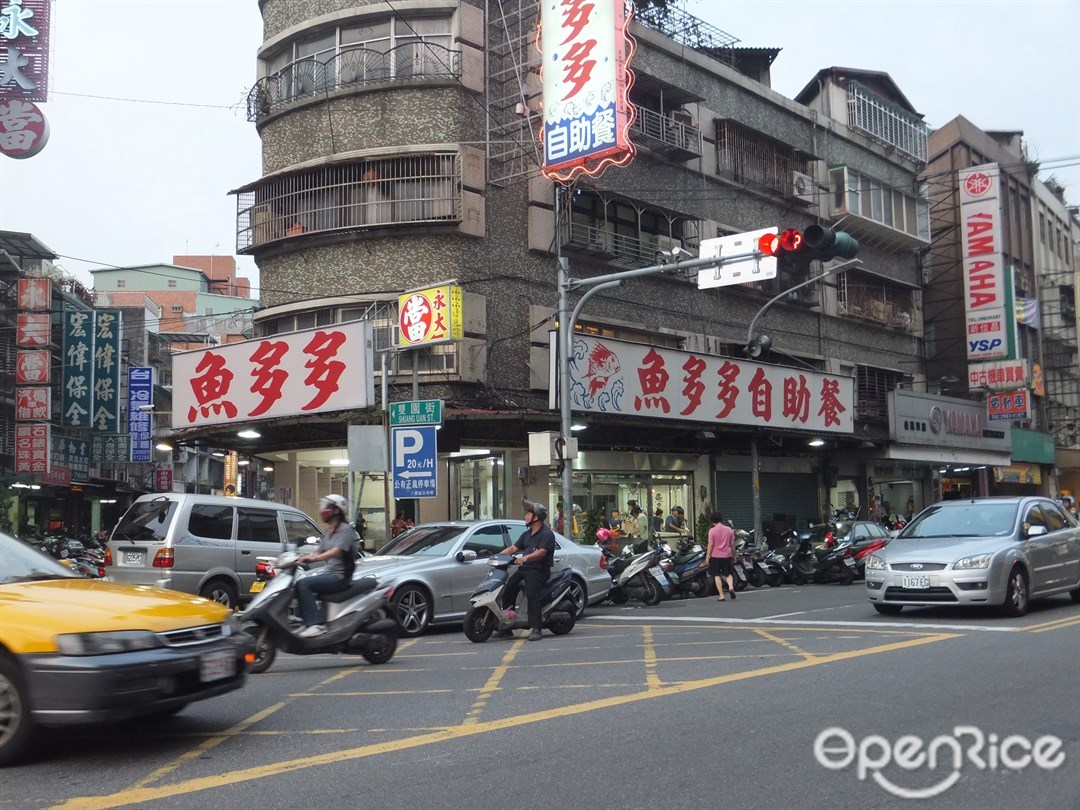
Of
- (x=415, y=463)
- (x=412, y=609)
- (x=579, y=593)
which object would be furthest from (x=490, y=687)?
(x=415, y=463)

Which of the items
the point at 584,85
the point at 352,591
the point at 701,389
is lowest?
the point at 352,591

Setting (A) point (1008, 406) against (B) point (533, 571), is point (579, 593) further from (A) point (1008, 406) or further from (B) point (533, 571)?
(A) point (1008, 406)

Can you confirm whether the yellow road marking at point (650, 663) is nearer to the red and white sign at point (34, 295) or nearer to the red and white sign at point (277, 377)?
the red and white sign at point (277, 377)

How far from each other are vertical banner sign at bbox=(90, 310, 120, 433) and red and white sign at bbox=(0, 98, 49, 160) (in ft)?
48.1

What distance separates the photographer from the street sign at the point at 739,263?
56.1ft

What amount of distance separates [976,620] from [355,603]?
749 centimetres

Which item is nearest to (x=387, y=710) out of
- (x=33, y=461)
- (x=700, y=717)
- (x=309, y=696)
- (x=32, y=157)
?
(x=309, y=696)

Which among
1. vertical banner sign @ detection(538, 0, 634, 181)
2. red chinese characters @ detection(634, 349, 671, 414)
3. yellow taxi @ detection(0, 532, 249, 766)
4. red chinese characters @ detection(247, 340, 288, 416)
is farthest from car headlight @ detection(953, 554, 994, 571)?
red chinese characters @ detection(247, 340, 288, 416)

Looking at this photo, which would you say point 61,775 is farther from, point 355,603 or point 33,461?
point 33,461

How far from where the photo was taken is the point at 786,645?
448 inches

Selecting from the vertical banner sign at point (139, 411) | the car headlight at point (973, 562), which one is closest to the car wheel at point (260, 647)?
the car headlight at point (973, 562)

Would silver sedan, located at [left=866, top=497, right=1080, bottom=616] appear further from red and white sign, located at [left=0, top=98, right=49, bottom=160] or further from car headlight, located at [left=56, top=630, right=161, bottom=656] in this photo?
red and white sign, located at [left=0, top=98, right=49, bottom=160]

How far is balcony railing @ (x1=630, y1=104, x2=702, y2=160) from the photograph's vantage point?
27.7 m

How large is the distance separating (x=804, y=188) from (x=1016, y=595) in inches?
897
